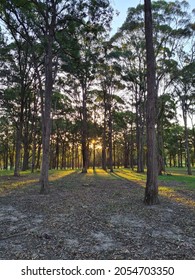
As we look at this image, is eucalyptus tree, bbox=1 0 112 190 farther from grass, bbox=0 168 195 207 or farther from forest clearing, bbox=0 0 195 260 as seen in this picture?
grass, bbox=0 168 195 207

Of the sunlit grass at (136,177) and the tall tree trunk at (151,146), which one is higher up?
Result: the tall tree trunk at (151,146)

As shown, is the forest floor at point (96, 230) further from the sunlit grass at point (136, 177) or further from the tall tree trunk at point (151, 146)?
the sunlit grass at point (136, 177)

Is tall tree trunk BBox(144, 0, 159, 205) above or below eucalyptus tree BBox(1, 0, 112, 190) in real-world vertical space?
below

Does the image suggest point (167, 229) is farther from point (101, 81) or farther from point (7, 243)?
point (101, 81)

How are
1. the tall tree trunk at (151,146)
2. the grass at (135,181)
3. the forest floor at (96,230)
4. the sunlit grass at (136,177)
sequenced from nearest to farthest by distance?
the forest floor at (96,230) → the tall tree trunk at (151,146) → the grass at (135,181) → the sunlit grass at (136,177)

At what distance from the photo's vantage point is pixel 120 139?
51.0 meters

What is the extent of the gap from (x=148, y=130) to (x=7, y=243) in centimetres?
596

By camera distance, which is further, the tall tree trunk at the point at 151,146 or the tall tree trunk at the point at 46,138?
the tall tree trunk at the point at 46,138

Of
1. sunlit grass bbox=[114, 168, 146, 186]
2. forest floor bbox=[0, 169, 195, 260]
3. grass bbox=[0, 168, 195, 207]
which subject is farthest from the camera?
sunlit grass bbox=[114, 168, 146, 186]

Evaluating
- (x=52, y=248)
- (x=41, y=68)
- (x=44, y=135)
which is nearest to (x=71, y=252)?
(x=52, y=248)

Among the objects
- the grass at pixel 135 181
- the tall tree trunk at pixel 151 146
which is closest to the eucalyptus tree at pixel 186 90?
the grass at pixel 135 181

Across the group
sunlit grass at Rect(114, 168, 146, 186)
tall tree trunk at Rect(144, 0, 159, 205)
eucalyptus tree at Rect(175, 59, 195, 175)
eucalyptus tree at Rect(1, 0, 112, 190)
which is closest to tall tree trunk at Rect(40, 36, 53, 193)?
eucalyptus tree at Rect(1, 0, 112, 190)

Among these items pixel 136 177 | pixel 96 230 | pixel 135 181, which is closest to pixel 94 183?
pixel 135 181

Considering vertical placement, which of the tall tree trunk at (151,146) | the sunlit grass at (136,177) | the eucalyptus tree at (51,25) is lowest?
the sunlit grass at (136,177)
